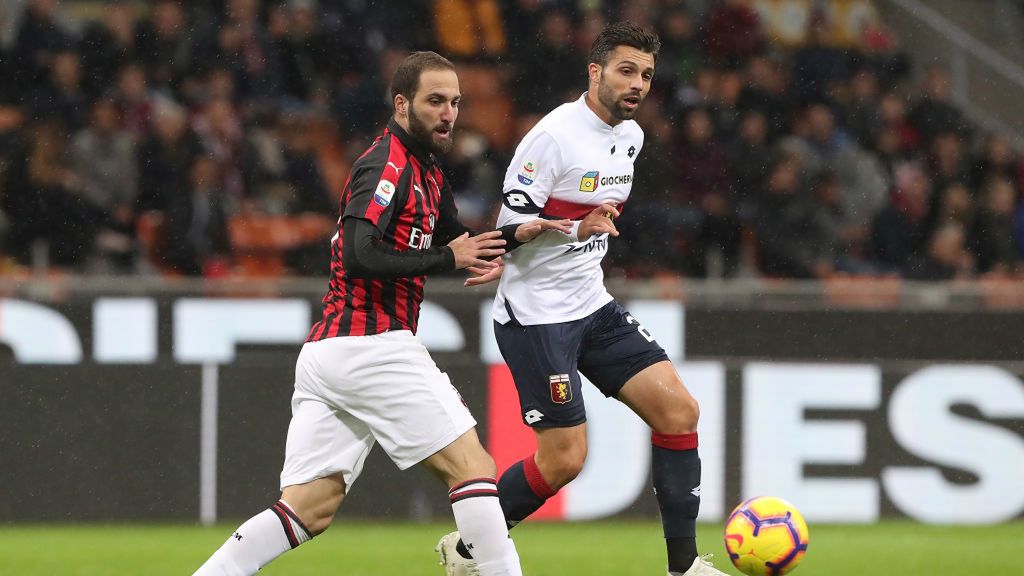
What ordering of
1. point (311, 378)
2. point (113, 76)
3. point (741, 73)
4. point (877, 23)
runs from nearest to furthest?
1. point (311, 378)
2. point (113, 76)
3. point (741, 73)
4. point (877, 23)

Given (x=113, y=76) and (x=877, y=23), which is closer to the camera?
(x=113, y=76)

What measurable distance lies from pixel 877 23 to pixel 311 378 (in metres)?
11.7

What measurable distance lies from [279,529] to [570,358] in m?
1.53

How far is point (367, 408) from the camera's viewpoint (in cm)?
511

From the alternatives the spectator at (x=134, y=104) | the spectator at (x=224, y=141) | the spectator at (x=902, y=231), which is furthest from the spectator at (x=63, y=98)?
the spectator at (x=902, y=231)

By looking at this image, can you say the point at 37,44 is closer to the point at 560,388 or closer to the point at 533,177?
the point at 533,177

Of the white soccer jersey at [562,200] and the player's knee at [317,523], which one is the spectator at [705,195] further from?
the player's knee at [317,523]

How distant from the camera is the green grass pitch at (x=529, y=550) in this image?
749 centimetres

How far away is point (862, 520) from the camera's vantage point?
31.6 ft

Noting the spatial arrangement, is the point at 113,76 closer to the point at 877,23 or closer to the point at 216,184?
the point at 216,184

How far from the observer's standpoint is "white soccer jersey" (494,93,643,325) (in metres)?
5.98

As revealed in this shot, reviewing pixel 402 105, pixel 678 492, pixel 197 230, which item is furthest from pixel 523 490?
pixel 197 230

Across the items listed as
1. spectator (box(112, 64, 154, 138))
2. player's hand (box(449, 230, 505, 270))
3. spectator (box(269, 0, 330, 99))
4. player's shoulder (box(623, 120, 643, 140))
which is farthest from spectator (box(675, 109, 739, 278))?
player's hand (box(449, 230, 505, 270))

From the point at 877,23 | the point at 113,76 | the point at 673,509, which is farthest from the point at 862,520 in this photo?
the point at 877,23
